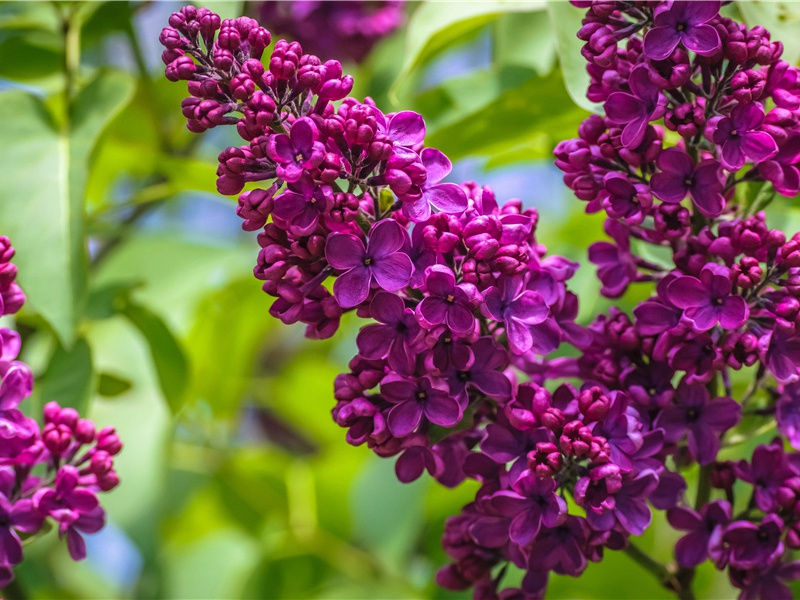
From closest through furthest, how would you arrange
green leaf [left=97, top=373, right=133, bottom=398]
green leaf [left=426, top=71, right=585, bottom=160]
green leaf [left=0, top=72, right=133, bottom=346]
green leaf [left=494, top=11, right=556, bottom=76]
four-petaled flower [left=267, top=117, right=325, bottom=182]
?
four-petaled flower [left=267, top=117, right=325, bottom=182] < green leaf [left=0, top=72, right=133, bottom=346] < green leaf [left=426, top=71, right=585, bottom=160] < green leaf [left=97, top=373, right=133, bottom=398] < green leaf [left=494, top=11, right=556, bottom=76]

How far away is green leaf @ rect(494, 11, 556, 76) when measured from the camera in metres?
1.52

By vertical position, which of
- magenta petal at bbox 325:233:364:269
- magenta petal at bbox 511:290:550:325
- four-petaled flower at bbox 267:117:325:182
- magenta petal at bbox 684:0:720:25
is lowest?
magenta petal at bbox 511:290:550:325

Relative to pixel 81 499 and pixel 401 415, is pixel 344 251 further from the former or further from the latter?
pixel 81 499

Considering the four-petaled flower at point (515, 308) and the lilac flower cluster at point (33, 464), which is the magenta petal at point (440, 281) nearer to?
the four-petaled flower at point (515, 308)

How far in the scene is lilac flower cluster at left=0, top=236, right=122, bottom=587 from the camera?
2.99 ft

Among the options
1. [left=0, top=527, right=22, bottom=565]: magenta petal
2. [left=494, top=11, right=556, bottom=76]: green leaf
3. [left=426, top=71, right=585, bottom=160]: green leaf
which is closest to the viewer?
[left=0, top=527, right=22, bottom=565]: magenta petal

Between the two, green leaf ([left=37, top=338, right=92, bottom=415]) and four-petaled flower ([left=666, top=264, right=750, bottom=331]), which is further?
green leaf ([left=37, top=338, right=92, bottom=415])

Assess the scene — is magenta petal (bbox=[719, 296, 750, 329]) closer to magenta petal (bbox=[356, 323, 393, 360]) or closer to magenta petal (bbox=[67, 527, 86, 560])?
magenta petal (bbox=[356, 323, 393, 360])

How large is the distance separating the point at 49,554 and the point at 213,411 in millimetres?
365

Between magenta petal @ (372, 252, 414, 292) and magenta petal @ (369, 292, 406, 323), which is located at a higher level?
magenta petal @ (372, 252, 414, 292)

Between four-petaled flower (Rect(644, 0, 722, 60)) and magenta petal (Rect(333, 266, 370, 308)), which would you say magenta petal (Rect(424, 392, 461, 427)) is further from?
four-petaled flower (Rect(644, 0, 722, 60))

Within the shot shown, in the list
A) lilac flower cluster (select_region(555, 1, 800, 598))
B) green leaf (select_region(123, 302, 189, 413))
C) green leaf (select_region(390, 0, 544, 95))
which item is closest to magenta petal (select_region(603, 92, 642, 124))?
lilac flower cluster (select_region(555, 1, 800, 598))

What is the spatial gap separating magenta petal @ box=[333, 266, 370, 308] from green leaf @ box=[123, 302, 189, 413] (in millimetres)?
649

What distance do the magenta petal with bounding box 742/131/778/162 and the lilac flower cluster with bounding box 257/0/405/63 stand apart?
3.75ft
